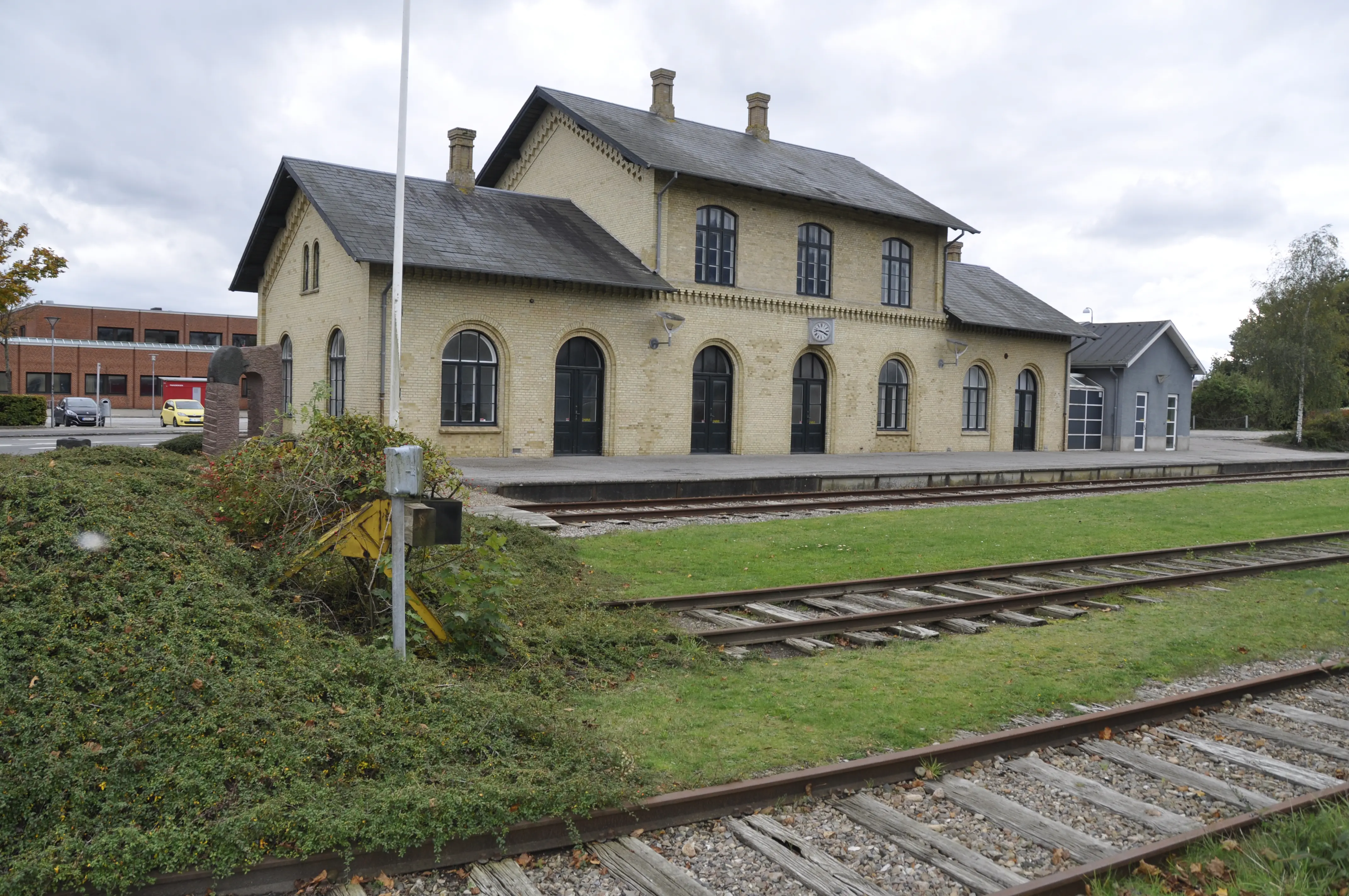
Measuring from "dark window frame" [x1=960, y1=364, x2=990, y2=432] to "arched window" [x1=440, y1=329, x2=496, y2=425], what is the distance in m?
17.9

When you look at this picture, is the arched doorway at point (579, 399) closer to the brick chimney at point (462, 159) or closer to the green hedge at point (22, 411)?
the brick chimney at point (462, 159)

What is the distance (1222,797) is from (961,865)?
5.61 ft

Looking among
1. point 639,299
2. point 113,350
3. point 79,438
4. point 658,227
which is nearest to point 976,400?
point 658,227

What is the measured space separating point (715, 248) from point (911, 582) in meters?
19.8

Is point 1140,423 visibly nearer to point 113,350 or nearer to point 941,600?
point 941,600

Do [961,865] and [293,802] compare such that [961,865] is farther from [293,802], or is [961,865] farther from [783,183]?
[783,183]

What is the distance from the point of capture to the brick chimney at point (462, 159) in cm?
2716

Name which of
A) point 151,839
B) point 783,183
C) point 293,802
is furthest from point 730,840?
point 783,183

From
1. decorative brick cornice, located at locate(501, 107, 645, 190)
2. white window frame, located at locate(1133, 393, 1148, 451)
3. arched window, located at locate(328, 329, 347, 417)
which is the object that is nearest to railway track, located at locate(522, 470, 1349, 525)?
arched window, located at locate(328, 329, 347, 417)

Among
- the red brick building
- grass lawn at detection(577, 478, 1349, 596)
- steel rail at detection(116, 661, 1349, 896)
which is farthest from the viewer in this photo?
the red brick building

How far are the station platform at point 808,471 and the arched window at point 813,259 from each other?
5.26 metres

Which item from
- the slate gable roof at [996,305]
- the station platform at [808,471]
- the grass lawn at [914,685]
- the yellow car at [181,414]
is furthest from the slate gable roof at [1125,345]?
the yellow car at [181,414]

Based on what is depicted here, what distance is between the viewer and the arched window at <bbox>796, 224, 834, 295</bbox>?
30.4 meters

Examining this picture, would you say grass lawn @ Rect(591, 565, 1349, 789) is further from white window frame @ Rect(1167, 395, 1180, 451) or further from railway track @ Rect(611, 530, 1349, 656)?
white window frame @ Rect(1167, 395, 1180, 451)
